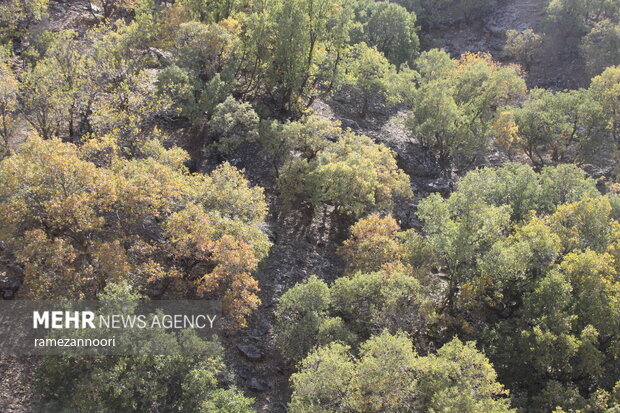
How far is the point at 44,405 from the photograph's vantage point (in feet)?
79.4

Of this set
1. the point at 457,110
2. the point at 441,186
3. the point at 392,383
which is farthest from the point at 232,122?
the point at 457,110

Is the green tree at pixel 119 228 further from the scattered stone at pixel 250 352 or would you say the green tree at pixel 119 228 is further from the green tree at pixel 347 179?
the green tree at pixel 347 179

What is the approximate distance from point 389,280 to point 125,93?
31.2m

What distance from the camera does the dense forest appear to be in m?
28.1

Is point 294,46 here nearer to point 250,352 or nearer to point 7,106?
point 7,106

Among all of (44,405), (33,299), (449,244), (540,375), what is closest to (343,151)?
(449,244)

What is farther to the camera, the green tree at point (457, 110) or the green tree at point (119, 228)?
the green tree at point (457, 110)

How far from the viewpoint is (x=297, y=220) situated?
161 feet

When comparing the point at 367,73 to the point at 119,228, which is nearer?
the point at 119,228

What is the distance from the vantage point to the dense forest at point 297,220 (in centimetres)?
2806

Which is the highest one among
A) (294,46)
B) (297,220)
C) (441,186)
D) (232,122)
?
(294,46)

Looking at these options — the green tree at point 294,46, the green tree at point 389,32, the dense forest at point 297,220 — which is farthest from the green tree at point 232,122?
the green tree at point 389,32

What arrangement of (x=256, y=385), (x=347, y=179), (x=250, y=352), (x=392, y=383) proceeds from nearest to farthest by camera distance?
(x=392, y=383) < (x=256, y=385) < (x=250, y=352) < (x=347, y=179)

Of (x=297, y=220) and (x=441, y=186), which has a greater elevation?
(x=441, y=186)
